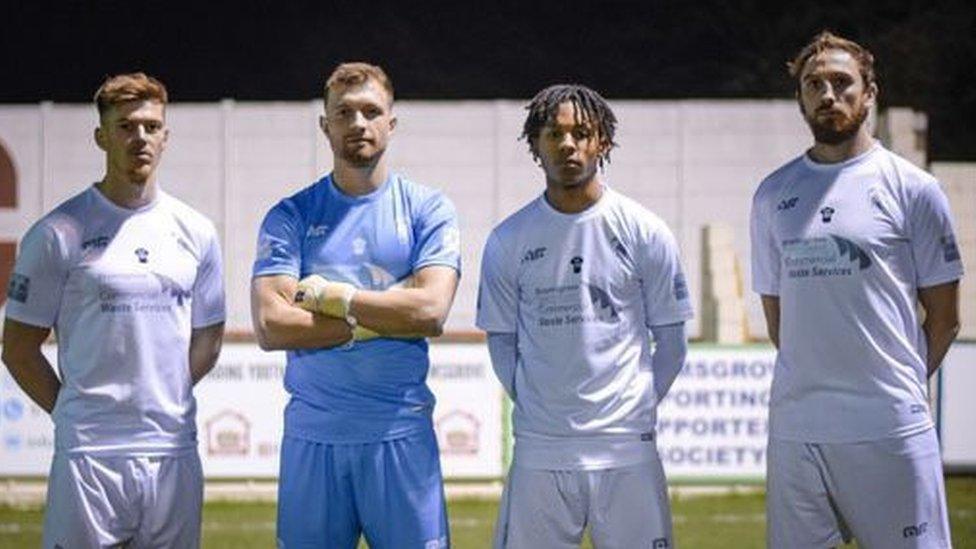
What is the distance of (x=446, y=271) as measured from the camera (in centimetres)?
661

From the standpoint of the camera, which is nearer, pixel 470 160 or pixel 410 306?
pixel 410 306

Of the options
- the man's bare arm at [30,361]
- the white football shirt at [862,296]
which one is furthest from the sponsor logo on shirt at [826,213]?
the man's bare arm at [30,361]

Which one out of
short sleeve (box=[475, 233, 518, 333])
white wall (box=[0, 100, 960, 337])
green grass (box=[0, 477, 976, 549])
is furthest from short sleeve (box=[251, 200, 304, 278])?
white wall (box=[0, 100, 960, 337])

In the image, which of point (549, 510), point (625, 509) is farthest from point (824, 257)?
point (549, 510)

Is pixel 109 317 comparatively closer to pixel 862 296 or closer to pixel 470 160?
pixel 862 296

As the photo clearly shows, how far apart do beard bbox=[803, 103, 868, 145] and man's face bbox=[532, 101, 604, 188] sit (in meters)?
0.71

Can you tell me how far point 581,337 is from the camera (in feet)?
21.6

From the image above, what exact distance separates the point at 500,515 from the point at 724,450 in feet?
22.1

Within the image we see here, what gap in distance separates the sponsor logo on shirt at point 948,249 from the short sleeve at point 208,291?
8.04ft

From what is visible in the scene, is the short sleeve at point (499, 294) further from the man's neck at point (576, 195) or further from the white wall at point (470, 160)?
the white wall at point (470, 160)

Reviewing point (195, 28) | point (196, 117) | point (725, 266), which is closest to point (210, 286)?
point (725, 266)

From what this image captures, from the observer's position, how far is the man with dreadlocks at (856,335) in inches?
253

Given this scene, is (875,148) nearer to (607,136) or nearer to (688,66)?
(607,136)

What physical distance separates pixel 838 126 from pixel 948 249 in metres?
0.53
